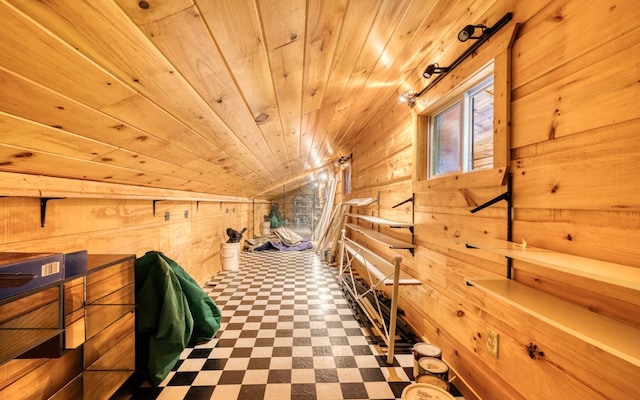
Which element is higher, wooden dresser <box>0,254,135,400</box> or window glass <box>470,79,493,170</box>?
window glass <box>470,79,493,170</box>

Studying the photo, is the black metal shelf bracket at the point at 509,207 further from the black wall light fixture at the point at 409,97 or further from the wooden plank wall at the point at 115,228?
the wooden plank wall at the point at 115,228

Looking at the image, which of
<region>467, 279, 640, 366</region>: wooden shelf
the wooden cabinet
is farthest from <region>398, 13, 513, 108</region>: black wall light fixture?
the wooden cabinet

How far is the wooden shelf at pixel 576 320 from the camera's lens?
0.66 meters

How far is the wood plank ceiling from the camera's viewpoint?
72 centimetres

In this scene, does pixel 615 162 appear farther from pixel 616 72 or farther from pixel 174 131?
pixel 174 131

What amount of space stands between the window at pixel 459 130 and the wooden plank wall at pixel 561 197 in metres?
0.32

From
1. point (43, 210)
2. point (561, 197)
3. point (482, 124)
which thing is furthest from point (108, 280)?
point (482, 124)

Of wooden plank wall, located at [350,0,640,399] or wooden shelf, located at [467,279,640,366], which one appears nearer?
wooden shelf, located at [467,279,640,366]

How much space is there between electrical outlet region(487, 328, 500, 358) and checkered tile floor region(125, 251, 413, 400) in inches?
25.1

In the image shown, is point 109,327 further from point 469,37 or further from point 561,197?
point 469,37

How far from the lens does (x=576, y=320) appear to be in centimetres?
82

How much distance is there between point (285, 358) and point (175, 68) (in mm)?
1967

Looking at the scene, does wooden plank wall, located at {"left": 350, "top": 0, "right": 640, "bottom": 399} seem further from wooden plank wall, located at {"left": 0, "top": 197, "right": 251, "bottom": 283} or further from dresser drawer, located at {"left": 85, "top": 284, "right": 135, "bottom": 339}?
wooden plank wall, located at {"left": 0, "top": 197, "right": 251, "bottom": 283}

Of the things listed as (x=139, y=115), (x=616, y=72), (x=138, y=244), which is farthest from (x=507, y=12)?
(x=138, y=244)
